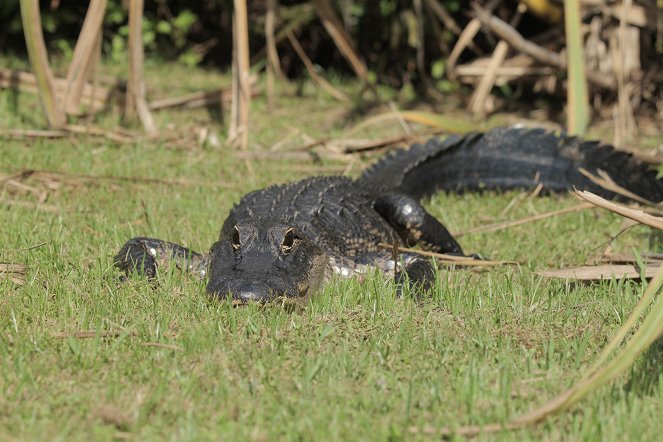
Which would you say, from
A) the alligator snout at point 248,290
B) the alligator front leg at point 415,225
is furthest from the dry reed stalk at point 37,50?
the alligator snout at point 248,290

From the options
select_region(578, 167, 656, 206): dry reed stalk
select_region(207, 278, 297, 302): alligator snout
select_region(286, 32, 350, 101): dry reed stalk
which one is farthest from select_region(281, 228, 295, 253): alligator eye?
select_region(286, 32, 350, 101): dry reed stalk

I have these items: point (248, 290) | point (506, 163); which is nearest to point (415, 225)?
point (506, 163)

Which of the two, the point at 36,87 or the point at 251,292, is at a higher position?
the point at 36,87

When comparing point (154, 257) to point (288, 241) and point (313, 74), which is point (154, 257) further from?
point (313, 74)

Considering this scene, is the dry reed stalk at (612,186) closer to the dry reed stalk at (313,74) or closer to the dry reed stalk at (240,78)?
the dry reed stalk at (240,78)

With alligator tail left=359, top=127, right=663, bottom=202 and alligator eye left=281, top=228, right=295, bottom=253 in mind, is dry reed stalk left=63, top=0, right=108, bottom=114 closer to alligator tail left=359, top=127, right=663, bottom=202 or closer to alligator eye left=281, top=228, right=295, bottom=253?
alligator tail left=359, top=127, right=663, bottom=202

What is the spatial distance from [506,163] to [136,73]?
3107mm

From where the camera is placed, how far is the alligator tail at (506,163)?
6492mm

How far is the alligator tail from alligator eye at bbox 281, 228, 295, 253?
6.60 ft

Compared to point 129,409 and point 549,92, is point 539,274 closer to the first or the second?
point 129,409

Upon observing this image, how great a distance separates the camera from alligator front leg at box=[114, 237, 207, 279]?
4.62 meters

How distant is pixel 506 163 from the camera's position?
6.77 meters

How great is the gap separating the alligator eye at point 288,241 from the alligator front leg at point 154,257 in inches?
19.2

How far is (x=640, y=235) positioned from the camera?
582cm
